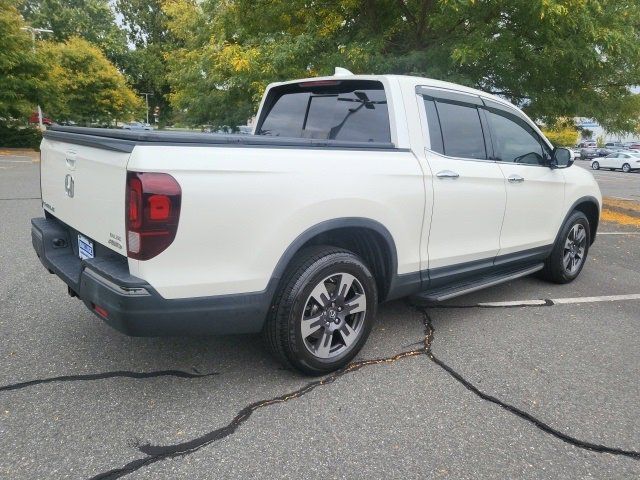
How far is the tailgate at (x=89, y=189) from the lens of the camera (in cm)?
235

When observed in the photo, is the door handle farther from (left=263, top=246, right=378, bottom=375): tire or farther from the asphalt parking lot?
the asphalt parking lot

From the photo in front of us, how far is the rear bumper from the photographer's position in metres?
2.28

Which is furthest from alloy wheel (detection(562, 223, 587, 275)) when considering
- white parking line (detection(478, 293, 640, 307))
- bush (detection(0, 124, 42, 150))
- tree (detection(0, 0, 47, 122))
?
bush (detection(0, 124, 42, 150))

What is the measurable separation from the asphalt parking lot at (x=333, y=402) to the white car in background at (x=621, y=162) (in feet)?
106

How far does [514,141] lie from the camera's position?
4.20 metres

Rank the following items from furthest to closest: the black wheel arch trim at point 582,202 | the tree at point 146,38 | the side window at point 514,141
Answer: the tree at point 146,38, the black wheel arch trim at point 582,202, the side window at point 514,141

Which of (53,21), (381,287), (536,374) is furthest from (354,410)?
(53,21)

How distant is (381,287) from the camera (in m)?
3.31

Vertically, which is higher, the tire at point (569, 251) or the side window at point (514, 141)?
the side window at point (514, 141)

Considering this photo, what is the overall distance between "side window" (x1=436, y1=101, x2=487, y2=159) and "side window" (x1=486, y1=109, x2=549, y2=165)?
21 centimetres

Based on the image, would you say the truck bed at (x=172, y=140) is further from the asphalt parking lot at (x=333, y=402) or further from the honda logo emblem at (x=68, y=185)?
the asphalt parking lot at (x=333, y=402)

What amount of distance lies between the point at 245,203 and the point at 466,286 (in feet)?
6.74

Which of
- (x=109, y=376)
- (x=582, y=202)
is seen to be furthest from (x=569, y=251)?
(x=109, y=376)

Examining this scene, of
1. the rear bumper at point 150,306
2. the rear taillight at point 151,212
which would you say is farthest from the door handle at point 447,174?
the rear taillight at point 151,212
